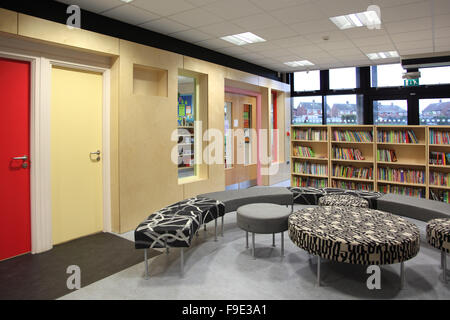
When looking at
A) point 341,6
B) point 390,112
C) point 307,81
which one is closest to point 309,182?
point 390,112

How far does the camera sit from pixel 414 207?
11.8 feet

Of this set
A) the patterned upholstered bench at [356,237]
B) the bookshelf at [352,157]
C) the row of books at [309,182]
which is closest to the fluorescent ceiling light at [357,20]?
the bookshelf at [352,157]

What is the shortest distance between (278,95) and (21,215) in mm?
6729

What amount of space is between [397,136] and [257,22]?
10.3 ft

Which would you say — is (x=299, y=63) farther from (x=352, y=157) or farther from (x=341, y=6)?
(x=341, y=6)

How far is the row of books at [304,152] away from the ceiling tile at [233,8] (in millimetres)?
3149

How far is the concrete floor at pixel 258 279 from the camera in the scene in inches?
99.5

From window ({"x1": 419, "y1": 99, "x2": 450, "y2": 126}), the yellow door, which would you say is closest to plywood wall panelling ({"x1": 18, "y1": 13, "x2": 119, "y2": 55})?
the yellow door

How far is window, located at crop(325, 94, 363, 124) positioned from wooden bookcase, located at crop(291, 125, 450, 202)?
217 cm

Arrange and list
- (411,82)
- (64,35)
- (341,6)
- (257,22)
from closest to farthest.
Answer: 1. (64,35)
2. (341,6)
3. (257,22)
4. (411,82)

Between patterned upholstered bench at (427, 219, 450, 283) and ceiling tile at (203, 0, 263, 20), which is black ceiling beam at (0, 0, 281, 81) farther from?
patterned upholstered bench at (427, 219, 450, 283)

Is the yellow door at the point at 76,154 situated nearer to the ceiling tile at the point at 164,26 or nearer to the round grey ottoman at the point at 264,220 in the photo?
the ceiling tile at the point at 164,26
